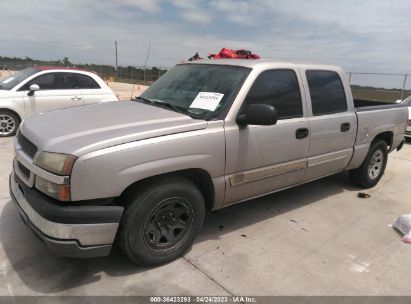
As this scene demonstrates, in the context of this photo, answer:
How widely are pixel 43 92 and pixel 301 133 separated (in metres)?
6.29

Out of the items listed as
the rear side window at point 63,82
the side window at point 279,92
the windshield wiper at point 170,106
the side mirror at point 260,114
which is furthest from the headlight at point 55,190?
the rear side window at point 63,82

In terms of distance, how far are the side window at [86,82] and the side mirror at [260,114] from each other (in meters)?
6.25

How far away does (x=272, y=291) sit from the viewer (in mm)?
3064

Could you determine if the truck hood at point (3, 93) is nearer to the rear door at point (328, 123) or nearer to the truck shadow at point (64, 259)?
the truck shadow at point (64, 259)

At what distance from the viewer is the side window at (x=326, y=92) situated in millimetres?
4414

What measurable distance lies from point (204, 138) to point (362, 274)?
1.89m

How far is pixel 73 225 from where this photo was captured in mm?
2703

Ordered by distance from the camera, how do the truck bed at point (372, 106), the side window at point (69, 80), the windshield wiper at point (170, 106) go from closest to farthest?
the windshield wiper at point (170, 106) < the truck bed at point (372, 106) < the side window at point (69, 80)

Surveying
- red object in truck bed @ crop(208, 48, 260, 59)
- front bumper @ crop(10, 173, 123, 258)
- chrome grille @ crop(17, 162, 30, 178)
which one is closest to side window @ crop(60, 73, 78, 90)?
red object in truck bed @ crop(208, 48, 260, 59)

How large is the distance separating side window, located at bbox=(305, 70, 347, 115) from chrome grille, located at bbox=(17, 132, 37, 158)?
301 centimetres

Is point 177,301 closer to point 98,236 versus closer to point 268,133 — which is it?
point 98,236

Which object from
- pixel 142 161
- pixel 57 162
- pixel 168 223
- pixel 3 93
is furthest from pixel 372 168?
pixel 3 93

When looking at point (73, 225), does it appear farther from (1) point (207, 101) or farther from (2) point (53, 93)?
(2) point (53, 93)

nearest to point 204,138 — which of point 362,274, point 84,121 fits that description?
point 84,121
